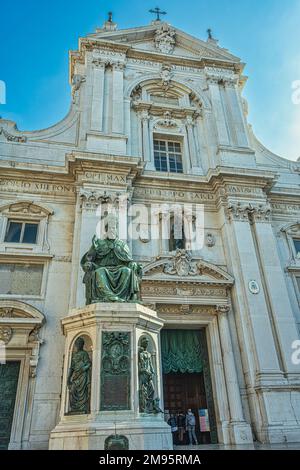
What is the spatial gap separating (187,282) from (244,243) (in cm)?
283

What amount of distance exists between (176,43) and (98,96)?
733 centimetres

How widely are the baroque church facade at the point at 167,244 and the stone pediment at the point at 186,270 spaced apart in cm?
5

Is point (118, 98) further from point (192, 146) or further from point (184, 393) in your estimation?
point (184, 393)

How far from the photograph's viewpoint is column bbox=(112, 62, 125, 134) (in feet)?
51.3

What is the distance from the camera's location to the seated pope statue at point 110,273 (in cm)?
680

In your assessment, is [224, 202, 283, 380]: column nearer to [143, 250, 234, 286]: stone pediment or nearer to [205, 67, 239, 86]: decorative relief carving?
[143, 250, 234, 286]: stone pediment

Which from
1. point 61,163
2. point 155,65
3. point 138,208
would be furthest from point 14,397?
point 155,65

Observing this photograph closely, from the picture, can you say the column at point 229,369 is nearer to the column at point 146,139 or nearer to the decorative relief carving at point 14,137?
the column at point 146,139

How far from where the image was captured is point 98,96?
16.3m

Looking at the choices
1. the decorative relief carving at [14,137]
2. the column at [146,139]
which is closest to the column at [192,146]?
the column at [146,139]

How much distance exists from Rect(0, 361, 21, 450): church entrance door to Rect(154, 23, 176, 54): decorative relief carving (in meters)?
17.3

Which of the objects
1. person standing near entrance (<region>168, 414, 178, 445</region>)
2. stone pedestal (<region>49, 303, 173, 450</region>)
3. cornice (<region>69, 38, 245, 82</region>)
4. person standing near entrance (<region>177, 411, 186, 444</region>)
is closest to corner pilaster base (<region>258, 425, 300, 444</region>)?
person standing near entrance (<region>177, 411, 186, 444</region>)

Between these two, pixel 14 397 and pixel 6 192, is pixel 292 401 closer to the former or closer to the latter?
pixel 14 397

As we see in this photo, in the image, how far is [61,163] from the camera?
1495 cm
